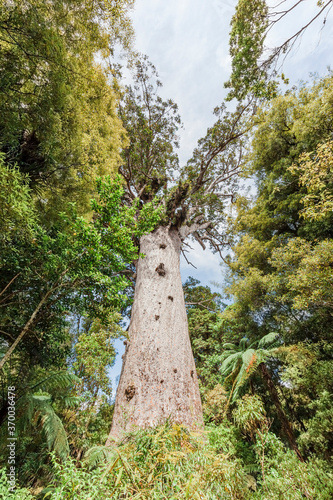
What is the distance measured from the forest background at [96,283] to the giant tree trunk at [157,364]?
1.50 ft

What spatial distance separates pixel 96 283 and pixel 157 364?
1.49 m

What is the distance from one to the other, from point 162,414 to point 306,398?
5311 mm

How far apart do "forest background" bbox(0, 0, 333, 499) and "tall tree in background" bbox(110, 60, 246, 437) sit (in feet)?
1.81

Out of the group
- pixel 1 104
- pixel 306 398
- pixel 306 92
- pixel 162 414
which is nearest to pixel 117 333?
pixel 162 414

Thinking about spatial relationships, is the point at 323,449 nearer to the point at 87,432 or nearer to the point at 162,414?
the point at 162,414

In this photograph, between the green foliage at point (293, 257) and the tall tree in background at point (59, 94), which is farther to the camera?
the green foliage at point (293, 257)

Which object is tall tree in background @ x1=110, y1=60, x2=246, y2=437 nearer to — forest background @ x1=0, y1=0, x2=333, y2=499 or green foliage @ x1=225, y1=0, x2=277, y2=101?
forest background @ x1=0, y1=0, x2=333, y2=499

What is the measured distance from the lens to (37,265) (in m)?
3.02

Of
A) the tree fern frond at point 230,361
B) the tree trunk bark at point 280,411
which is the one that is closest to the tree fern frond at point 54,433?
the tree fern frond at point 230,361

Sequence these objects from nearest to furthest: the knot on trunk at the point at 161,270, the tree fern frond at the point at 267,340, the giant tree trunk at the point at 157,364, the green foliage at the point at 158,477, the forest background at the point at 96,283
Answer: the green foliage at the point at 158,477, the forest background at the point at 96,283, the giant tree trunk at the point at 157,364, the knot on trunk at the point at 161,270, the tree fern frond at the point at 267,340

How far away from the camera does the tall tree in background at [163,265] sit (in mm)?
2715

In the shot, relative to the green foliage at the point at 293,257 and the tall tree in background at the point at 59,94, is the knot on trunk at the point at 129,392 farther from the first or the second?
the green foliage at the point at 293,257

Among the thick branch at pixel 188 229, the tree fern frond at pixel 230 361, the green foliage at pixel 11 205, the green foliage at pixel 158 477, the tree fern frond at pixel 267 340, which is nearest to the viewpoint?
the green foliage at pixel 158 477

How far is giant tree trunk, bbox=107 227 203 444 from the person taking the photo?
101 inches
